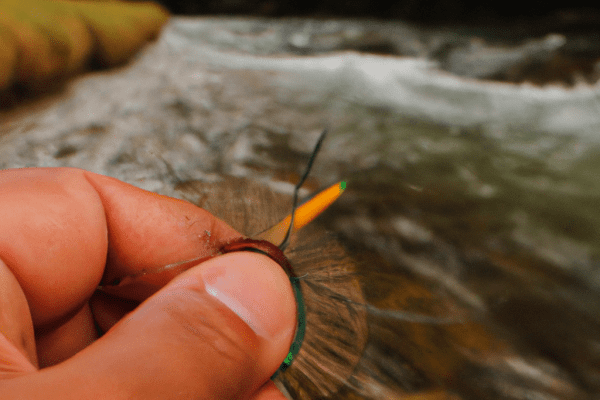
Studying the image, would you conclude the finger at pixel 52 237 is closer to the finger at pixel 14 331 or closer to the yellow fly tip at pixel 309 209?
the finger at pixel 14 331

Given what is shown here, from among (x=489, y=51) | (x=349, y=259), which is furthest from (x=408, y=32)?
(x=349, y=259)

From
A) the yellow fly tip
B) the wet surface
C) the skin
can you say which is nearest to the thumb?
the skin

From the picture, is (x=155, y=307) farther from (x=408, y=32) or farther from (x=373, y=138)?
(x=408, y=32)

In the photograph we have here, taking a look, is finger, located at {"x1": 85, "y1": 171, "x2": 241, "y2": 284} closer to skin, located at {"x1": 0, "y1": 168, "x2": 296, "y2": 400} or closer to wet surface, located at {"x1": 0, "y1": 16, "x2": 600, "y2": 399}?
skin, located at {"x1": 0, "y1": 168, "x2": 296, "y2": 400}

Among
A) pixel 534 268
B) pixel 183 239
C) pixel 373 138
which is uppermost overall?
pixel 183 239

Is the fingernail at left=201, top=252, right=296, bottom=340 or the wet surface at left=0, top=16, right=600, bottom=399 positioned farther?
the wet surface at left=0, top=16, right=600, bottom=399

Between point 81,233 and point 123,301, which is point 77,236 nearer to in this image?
point 81,233
